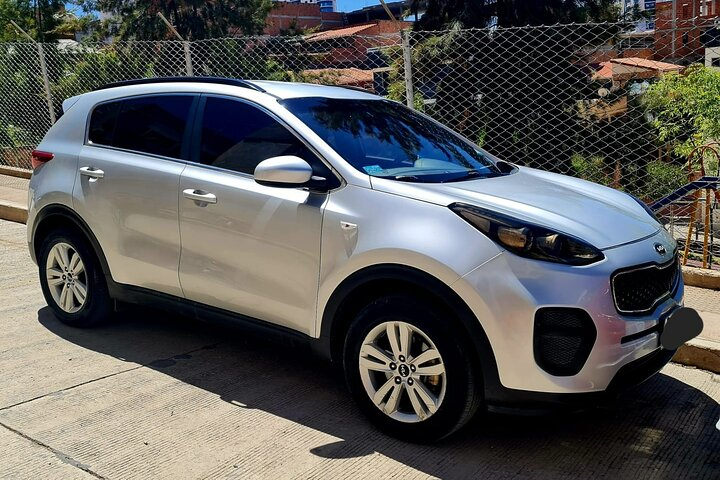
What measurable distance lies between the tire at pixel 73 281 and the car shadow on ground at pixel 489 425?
253 mm

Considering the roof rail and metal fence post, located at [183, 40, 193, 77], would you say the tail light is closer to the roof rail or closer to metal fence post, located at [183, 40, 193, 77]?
the roof rail

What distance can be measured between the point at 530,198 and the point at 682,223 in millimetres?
3657

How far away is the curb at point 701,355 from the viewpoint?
439 cm

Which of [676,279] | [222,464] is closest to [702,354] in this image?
[676,279]

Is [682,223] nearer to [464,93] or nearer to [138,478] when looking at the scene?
[464,93]

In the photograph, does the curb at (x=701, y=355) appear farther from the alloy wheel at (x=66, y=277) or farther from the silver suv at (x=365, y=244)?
the alloy wheel at (x=66, y=277)

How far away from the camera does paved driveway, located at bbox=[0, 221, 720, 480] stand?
330 cm

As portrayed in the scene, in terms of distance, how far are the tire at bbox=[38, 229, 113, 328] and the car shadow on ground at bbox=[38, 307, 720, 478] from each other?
0.25 meters

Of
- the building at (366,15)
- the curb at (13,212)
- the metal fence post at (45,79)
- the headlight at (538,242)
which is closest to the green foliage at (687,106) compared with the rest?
the headlight at (538,242)

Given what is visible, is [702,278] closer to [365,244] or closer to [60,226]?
[365,244]

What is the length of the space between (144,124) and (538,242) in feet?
9.03

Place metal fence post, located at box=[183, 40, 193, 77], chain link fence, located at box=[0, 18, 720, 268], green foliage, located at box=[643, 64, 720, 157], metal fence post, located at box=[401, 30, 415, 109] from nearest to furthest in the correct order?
metal fence post, located at box=[401, 30, 415, 109], chain link fence, located at box=[0, 18, 720, 268], green foliage, located at box=[643, 64, 720, 157], metal fence post, located at box=[183, 40, 193, 77]

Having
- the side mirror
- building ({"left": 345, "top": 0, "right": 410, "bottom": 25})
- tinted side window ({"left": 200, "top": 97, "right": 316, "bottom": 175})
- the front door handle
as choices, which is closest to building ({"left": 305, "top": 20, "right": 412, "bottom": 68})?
tinted side window ({"left": 200, "top": 97, "right": 316, "bottom": 175})

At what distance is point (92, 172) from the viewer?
472 centimetres
